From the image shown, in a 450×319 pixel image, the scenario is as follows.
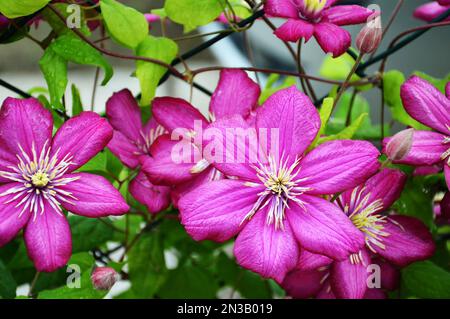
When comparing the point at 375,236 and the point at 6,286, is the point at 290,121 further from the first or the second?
the point at 6,286

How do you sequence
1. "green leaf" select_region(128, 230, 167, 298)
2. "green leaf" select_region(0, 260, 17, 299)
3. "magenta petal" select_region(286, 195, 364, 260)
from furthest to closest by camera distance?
1. "green leaf" select_region(128, 230, 167, 298)
2. "green leaf" select_region(0, 260, 17, 299)
3. "magenta petal" select_region(286, 195, 364, 260)

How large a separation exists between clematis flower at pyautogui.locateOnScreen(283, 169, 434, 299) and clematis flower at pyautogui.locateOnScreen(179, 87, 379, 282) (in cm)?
5

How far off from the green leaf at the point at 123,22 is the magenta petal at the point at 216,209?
150 millimetres

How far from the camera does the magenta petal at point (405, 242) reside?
0.48m

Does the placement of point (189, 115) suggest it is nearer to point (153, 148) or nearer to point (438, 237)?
point (153, 148)

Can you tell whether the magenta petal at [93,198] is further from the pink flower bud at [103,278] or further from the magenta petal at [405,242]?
the magenta petal at [405,242]

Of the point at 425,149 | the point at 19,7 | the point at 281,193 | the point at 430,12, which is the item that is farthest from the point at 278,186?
the point at 430,12

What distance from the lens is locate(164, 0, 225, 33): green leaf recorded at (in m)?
0.51

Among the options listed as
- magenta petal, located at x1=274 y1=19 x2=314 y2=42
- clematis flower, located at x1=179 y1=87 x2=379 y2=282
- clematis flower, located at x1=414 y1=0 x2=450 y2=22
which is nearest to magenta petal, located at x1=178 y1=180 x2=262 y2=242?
clematis flower, located at x1=179 y1=87 x2=379 y2=282

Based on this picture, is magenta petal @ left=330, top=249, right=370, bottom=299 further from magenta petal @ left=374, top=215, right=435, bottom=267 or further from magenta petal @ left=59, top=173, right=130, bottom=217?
magenta petal @ left=59, top=173, right=130, bottom=217

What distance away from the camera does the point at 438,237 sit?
615 millimetres

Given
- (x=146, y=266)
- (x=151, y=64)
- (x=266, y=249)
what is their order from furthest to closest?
(x=146, y=266)
(x=151, y=64)
(x=266, y=249)

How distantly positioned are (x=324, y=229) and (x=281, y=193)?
0.15 ft

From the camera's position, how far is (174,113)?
0.49 m
